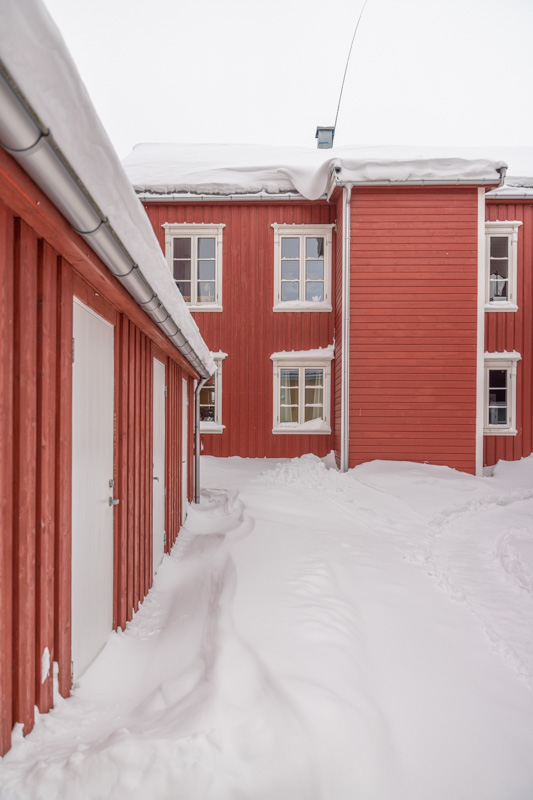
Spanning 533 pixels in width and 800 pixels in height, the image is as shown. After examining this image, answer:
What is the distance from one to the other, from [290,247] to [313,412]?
4040 millimetres

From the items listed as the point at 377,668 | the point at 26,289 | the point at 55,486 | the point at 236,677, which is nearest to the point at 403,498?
the point at 377,668

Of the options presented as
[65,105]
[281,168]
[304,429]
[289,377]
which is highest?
[281,168]

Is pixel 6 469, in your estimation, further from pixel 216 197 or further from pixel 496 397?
pixel 496 397

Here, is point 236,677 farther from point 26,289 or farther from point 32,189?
point 32,189

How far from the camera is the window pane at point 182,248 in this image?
11453 millimetres

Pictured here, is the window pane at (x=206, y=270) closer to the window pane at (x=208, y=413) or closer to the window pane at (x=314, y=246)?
the window pane at (x=314, y=246)

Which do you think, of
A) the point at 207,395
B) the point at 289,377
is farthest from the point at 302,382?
the point at 207,395

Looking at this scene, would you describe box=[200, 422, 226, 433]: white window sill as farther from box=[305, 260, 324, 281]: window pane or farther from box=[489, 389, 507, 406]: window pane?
box=[489, 389, 507, 406]: window pane

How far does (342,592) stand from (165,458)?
2.73 m

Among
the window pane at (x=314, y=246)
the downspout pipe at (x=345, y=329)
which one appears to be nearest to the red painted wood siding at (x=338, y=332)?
the downspout pipe at (x=345, y=329)

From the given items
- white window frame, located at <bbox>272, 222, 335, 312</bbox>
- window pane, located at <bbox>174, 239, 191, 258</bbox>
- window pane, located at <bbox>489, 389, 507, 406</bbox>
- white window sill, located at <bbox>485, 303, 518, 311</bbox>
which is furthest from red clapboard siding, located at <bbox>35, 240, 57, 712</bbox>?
window pane, located at <bbox>489, 389, 507, 406</bbox>

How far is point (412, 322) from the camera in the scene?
10102 millimetres

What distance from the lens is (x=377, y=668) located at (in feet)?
9.11

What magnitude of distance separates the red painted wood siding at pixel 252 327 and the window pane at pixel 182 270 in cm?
86
